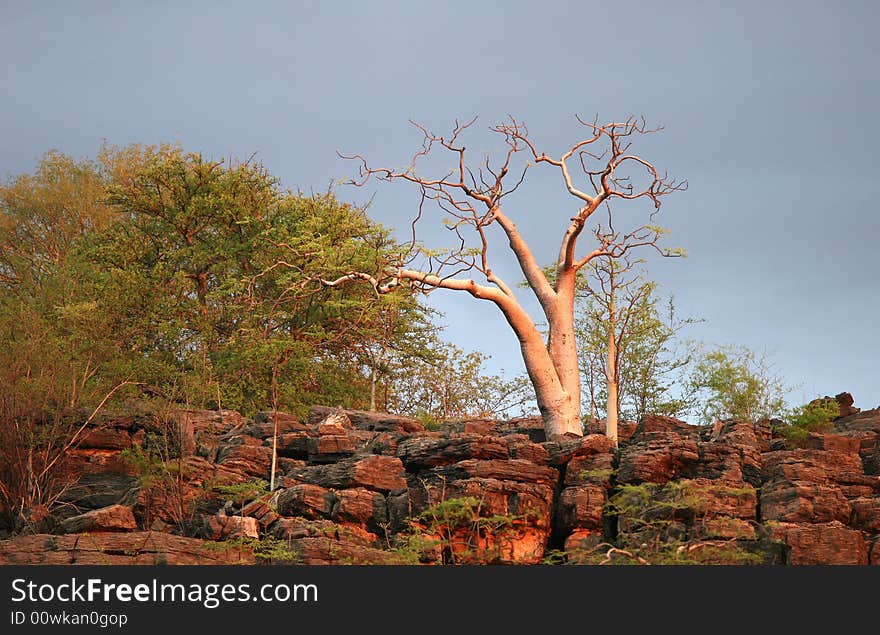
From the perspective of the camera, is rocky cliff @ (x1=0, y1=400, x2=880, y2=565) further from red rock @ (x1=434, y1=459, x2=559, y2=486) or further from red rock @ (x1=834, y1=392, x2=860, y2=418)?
red rock @ (x1=834, y1=392, x2=860, y2=418)

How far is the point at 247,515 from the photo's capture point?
18375 millimetres

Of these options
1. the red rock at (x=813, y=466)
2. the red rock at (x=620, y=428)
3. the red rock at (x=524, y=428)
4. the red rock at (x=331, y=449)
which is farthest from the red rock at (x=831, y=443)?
the red rock at (x=331, y=449)

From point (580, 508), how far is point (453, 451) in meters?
2.51

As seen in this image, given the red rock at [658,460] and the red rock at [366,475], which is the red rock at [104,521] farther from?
the red rock at [658,460]

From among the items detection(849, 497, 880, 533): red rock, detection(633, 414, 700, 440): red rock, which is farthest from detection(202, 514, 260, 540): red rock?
detection(849, 497, 880, 533): red rock

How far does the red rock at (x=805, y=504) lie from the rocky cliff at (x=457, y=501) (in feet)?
0.08

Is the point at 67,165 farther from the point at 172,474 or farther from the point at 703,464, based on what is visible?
the point at 703,464

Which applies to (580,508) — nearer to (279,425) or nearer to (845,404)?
(279,425)

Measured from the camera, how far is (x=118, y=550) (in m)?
16.2

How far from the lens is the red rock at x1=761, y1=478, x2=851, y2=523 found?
17500mm

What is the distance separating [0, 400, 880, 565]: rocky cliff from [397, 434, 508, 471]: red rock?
0.03 metres

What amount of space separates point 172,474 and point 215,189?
1686 cm

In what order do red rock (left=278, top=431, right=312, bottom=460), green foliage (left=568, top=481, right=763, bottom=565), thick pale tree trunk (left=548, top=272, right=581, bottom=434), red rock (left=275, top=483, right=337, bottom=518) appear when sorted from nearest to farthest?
green foliage (left=568, top=481, right=763, bottom=565) → red rock (left=275, top=483, right=337, bottom=518) → red rock (left=278, top=431, right=312, bottom=460) → thick pale tree trunk (left=548, top=272, right=581, bottom=434)

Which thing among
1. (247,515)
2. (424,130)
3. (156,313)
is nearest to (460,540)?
(247,515)
